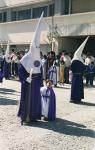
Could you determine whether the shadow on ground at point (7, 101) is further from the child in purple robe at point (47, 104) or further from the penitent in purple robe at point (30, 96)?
the penitent in purple robe at point (30, 96)

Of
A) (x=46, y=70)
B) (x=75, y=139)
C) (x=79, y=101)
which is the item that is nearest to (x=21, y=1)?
(x=46, y=70)

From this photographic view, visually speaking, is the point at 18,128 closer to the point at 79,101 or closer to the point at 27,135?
the point at 27,135

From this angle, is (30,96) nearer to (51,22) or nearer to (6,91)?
(6,91)

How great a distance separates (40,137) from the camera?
8.98 m

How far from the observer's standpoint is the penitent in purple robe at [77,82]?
14.1m

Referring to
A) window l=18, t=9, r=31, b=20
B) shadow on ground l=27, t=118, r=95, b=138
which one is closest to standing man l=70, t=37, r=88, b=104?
shadow on ground l=27, t=118, r=95, b=138

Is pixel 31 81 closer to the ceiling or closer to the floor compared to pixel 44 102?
closer to the ceiling

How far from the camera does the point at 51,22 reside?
101ft

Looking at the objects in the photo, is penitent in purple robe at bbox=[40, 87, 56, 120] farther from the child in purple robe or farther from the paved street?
the paved street

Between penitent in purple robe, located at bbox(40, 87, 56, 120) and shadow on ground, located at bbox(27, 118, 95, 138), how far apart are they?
230mm

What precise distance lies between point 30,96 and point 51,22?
2102 cm

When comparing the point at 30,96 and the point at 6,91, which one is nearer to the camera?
the point at 30,96

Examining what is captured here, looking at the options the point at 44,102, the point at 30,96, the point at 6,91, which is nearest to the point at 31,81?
the point at 30,96

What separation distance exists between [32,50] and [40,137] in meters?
2.29
